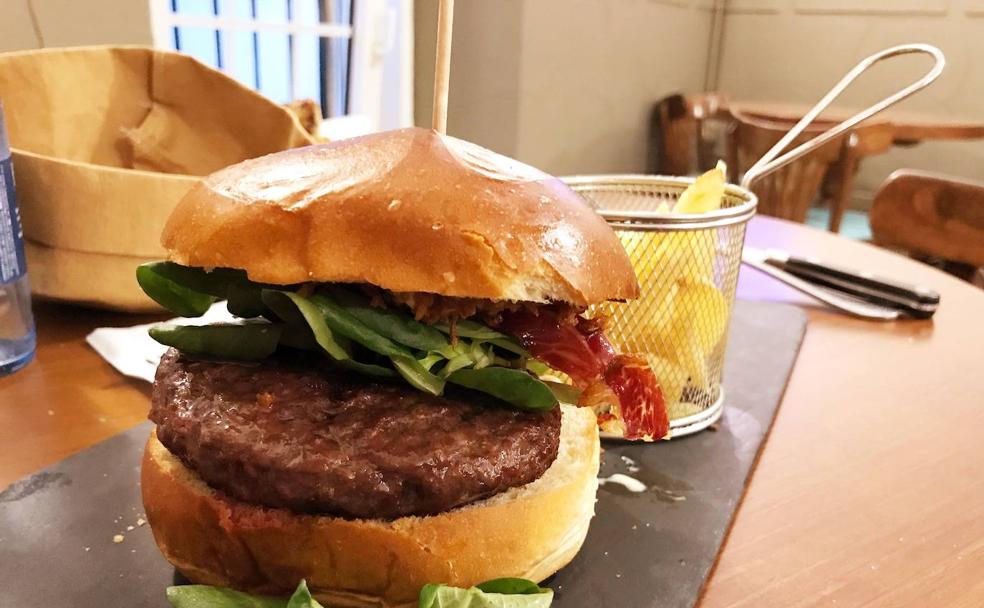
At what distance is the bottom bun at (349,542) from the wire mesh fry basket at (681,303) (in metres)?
0.44

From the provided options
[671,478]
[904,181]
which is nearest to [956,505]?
[671,478]

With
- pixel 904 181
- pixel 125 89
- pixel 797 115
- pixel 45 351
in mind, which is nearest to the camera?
pixel 45 351

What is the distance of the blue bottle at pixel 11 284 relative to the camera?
128 cm

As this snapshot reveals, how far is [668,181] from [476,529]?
98 cm

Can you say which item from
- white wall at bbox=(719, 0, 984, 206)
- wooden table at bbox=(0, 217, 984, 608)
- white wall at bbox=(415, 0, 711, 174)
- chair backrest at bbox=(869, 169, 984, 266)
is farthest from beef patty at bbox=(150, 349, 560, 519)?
white wall at bbox=(719, 0, 984, 206)

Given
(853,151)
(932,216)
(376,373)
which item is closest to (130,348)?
(376,373)

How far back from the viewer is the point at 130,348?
146 cm

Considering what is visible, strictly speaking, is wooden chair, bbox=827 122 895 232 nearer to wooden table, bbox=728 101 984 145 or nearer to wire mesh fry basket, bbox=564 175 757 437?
wooden table, bbox=728 101 984 145

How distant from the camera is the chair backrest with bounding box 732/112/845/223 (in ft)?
14.3

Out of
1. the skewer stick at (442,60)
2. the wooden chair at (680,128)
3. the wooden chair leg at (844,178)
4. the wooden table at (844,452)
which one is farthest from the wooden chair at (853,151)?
the skewer stick at (442,60)

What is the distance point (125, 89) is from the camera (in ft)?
5.95

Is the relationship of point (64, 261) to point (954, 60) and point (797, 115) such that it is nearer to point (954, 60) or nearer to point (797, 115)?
point (797, 115)

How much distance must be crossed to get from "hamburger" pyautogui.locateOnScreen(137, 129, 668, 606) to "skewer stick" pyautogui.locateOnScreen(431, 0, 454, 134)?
2.1 inches

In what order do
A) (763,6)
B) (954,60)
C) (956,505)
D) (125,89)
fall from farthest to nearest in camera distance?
(763,6), (954,60), (125,89), (956,505)
